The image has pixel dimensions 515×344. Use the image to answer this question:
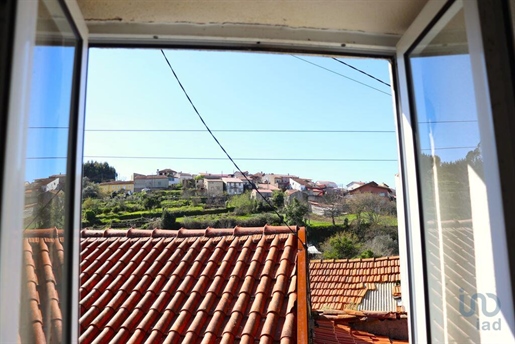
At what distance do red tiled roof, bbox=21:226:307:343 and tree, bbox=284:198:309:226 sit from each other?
760 cm

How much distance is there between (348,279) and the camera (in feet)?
24.2

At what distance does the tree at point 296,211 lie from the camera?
11.3 m

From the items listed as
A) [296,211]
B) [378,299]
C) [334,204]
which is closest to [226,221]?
[296,211]

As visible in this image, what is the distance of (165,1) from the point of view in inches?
32.6

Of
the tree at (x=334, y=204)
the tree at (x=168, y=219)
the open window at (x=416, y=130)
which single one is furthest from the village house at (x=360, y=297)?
the tree at (x=334, y=204)

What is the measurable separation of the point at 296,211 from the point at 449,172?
36.6ft

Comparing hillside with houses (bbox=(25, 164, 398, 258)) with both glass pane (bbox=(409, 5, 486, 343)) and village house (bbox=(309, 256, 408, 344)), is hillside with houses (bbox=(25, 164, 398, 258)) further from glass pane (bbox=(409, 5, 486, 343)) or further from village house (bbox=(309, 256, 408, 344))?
glass pane (bbox=(409, 5, 486, 343))

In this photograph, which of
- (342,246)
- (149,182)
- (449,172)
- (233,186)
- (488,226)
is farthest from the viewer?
(342,246)

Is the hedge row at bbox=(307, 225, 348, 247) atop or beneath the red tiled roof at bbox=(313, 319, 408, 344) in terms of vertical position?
atop

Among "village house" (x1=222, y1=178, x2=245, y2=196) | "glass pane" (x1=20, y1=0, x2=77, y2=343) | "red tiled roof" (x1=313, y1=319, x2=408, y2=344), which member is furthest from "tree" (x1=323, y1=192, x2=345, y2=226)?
"glass pane" (x1=20, y1=0, x2=77, y2=343)

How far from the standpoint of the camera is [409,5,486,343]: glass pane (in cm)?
65

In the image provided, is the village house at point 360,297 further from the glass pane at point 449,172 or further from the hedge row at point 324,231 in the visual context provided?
the hedge row at point 324,231

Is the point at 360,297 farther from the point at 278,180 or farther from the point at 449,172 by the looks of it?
the point at 449,172

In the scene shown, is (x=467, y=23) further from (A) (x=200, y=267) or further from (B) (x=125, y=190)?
(B) (x=125, y=190)
